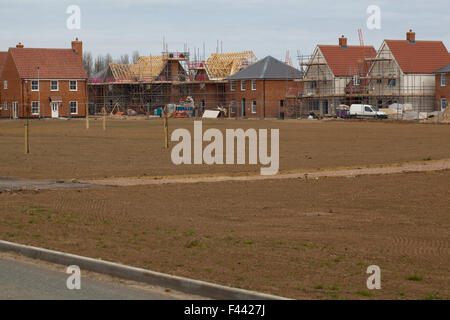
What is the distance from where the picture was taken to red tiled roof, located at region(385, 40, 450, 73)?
281ft

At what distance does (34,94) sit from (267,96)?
27908 mm

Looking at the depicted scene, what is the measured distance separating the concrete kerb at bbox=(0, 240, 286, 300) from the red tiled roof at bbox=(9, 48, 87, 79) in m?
82.9

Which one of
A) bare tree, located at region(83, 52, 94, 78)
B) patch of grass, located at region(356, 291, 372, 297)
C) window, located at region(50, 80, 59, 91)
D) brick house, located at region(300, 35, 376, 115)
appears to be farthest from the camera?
bare tree, located at region(83, 52, 94, 78)

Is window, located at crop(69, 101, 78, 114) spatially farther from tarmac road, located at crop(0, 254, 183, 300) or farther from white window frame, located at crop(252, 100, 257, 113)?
tarmac road, located at crop(0, 254, 183, 300)

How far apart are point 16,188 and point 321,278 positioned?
41.5 ft

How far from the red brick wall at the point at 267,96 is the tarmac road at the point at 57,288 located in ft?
268

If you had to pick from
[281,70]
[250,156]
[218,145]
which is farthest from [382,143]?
[281,70]

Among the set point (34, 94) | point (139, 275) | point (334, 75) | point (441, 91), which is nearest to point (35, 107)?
point (34, 94)

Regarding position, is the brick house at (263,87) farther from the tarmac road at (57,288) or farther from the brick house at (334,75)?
the tarmac road at (57,288)

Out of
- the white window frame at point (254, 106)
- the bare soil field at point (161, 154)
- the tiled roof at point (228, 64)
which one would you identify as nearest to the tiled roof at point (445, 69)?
the white window frame at point (254, 106)

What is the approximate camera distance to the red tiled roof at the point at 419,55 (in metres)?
85.8

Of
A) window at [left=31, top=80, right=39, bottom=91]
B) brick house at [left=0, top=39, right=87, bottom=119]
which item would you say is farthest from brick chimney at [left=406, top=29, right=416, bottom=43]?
window at [left=31, top=80, right=39, bottom=91]

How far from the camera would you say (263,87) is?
92812 mm

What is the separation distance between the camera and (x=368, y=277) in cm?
976
